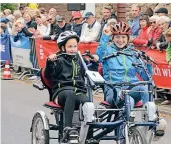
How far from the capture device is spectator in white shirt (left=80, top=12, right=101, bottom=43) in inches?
567

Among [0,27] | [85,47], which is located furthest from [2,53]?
[85,47]

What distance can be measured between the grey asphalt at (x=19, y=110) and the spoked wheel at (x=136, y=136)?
2115 mm

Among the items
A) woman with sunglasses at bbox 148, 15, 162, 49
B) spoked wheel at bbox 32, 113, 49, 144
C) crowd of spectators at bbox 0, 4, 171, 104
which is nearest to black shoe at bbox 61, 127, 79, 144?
spoked wheel at bbox 32, 113, 49, 144

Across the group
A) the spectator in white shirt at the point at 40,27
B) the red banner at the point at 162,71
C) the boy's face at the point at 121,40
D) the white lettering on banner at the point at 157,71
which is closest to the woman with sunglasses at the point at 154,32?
the red banner at the point at 162,71

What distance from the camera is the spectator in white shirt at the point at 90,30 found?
47.2ft

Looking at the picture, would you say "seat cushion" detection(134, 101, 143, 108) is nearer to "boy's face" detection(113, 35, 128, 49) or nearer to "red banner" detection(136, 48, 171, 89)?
"boy's face" detection(113, 35, 128, 49)

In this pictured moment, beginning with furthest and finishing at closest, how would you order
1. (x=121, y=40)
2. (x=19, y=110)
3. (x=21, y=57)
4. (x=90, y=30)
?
(x=21, y=57)
(x=90, y=30)
(x=19, y=110)
(x=121, y=40)

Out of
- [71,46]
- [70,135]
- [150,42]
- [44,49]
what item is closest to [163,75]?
[150,42]

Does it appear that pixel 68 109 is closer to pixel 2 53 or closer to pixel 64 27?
pixel 64 27

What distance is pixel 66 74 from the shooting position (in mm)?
6922

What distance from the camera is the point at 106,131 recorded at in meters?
6.51

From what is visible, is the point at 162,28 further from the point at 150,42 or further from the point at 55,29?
the point at 55,29

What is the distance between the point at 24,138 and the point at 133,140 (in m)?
2.71

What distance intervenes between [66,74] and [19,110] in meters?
4.27
